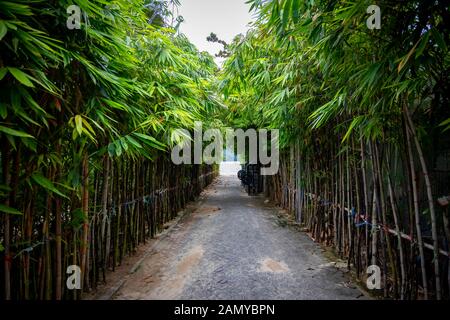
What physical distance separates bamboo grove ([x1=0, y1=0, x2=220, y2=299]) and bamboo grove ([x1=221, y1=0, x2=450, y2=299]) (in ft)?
3.81

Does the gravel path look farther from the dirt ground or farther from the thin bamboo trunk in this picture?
the thin bamboo trunk

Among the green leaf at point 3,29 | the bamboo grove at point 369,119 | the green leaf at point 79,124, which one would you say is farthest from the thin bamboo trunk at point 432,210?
the green leaf at point 3,29

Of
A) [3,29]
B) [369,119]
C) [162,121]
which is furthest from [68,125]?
[369,119]

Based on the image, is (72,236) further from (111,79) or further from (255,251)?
(255,251)

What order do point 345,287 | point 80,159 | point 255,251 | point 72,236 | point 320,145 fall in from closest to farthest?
point 80,159 → point 72,236 → point 345,287 → point 255,251 → point 320,145

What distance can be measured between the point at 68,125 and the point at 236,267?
2.40 metres

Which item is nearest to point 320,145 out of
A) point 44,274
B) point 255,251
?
point 255,251

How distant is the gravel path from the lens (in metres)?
2.74

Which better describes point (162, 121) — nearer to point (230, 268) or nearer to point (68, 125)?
point (68, 125)

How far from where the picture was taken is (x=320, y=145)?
4.34 meters

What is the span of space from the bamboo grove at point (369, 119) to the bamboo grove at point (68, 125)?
3.81ft

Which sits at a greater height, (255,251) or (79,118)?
(79,118)

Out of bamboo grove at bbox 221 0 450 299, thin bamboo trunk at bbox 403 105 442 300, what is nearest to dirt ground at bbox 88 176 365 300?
bamboo grove at bbox 221 0 450 299
